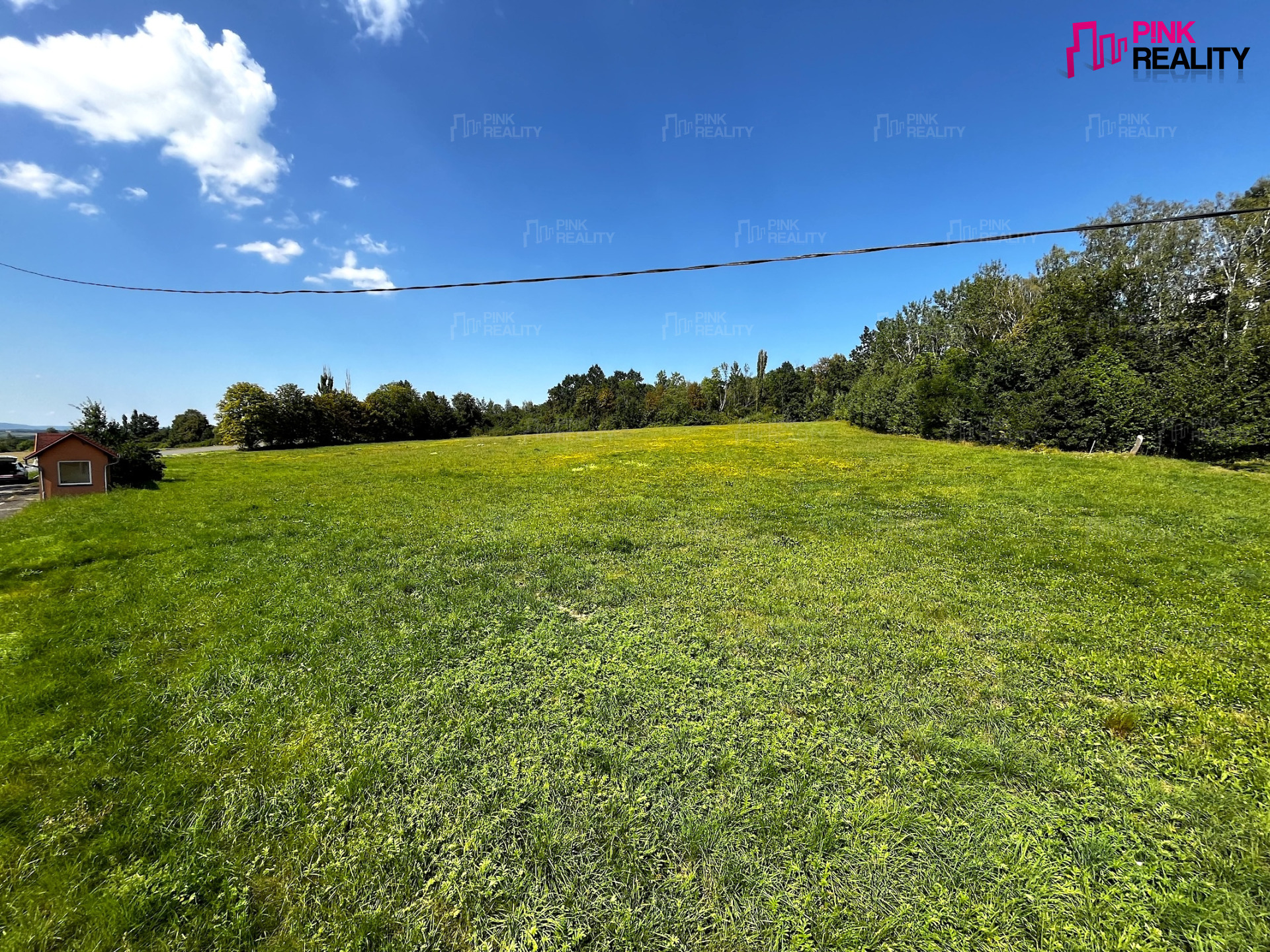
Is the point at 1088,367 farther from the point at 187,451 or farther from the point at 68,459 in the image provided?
the point at 187,451

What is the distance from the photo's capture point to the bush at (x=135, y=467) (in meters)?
13.8

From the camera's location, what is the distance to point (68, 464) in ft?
38.2

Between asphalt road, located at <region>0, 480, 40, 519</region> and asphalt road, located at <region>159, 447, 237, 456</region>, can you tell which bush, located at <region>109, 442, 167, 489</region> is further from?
asphalt road, located at <region>159, 447, 237, 456</region>

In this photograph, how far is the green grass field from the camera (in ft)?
7.09

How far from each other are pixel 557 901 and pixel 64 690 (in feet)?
15.8

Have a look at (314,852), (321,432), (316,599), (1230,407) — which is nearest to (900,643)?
(314,852)

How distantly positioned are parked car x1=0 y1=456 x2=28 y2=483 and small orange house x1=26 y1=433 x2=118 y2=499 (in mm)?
4914

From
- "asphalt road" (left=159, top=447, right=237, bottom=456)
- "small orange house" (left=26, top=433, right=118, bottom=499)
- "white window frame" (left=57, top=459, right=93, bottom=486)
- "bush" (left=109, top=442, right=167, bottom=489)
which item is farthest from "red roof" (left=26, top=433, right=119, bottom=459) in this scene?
"asphalt road" (left=159, top=447, right=237, bottom=456)

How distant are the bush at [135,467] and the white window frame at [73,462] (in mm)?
1408

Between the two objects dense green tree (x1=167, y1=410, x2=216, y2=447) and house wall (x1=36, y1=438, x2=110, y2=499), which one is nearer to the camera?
house wall (x1=36, y1=438, x2=110, y2=499)

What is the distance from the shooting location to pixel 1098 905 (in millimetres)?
2189

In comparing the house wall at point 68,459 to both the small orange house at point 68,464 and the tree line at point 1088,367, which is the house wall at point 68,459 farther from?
the tree line at point 1088,367

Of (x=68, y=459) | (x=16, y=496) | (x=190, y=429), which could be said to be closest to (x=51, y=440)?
(x=68, y=459)

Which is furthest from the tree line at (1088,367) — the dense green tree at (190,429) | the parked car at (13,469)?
the parked car at (13,469)
